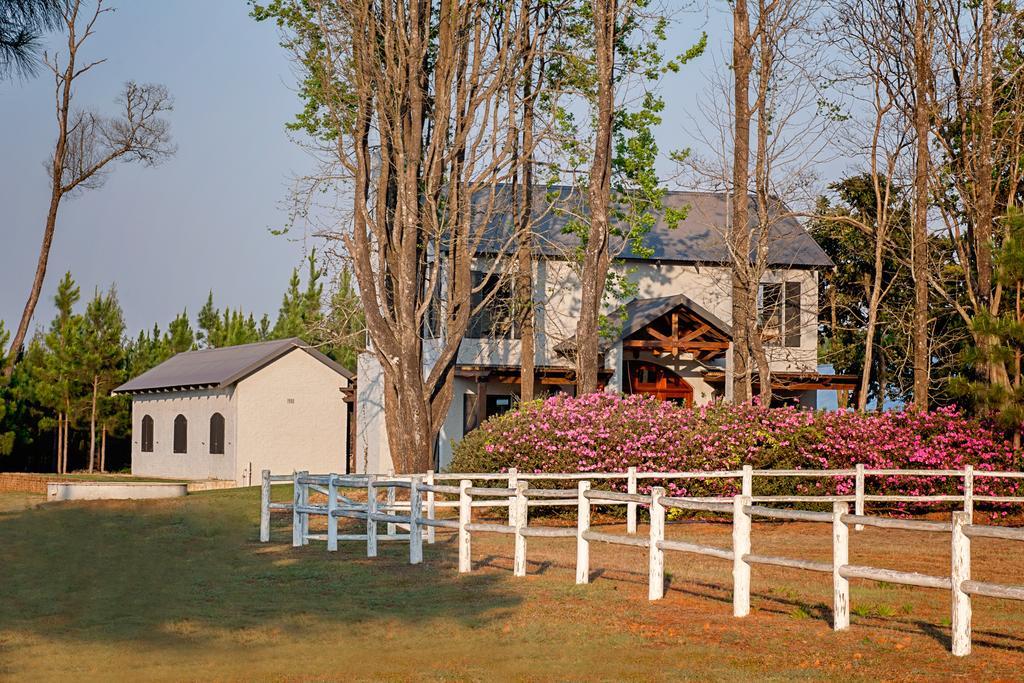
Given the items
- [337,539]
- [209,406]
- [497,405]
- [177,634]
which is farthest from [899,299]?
[177,634]

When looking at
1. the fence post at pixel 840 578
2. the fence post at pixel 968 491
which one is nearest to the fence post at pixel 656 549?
the fence post at pixel 840 578

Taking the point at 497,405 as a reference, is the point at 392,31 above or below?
above

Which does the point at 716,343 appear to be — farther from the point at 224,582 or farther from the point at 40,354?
the point at 40,354

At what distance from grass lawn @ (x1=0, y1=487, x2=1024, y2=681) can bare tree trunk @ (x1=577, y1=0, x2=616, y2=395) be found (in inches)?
334

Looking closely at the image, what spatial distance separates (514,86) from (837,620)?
1939 centimetres

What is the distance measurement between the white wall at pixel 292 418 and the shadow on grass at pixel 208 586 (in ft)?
61.4

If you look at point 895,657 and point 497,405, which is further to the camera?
point 497,405

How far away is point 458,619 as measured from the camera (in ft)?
37.8

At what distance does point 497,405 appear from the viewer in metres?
34.2

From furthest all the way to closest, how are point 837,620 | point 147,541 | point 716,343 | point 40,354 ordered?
point 40,354 < point 716,343 < point 147,541 < point 837,620

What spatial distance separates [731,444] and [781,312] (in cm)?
1331

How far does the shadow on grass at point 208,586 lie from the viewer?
37.9 feet

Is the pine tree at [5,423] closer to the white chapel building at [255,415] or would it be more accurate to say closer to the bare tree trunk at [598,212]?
the white chapel building at [255,415]

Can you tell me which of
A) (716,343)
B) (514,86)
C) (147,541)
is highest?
(514,86)
